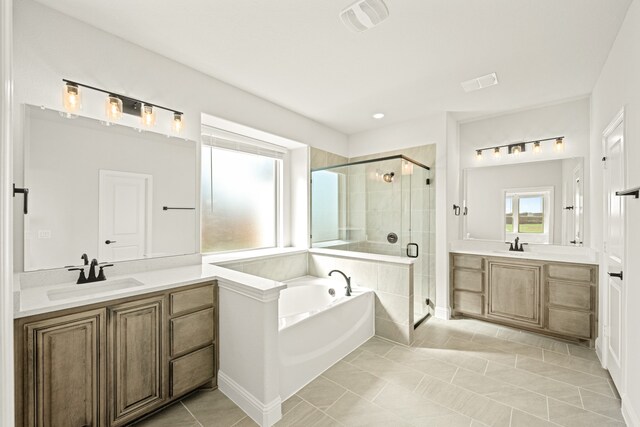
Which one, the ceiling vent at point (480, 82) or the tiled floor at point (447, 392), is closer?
the tiled floor at point (447, 392)

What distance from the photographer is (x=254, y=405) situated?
1.84 meters

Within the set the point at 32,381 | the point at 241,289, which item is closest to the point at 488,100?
the point at 241,289

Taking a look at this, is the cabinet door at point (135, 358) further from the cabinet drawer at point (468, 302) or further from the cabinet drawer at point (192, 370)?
the cabinet drawer at point (468, 302)

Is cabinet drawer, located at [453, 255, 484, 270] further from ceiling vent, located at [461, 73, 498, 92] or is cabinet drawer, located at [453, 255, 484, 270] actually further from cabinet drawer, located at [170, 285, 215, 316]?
cabinet drawer, located at [170, 285, 215, 316]

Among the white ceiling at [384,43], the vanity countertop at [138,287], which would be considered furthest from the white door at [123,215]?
the white ceiling at [384,43]

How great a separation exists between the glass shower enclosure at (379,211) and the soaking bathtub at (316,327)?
2.25 feet

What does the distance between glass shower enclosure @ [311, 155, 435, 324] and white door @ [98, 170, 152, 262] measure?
6.75ft

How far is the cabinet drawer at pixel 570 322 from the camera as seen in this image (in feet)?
9.16

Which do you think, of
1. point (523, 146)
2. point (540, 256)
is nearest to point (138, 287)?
point (540, 256)

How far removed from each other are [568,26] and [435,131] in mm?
1751

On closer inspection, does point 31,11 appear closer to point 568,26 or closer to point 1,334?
point 1,334

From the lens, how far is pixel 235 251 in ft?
11.1

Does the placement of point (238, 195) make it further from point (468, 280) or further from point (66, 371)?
point (468, 280)

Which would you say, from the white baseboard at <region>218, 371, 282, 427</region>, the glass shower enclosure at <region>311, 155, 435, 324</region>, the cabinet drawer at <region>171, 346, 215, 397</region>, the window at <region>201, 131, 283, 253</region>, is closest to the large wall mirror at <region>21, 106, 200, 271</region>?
the window at <region>201, 131, 283, 253</region>
